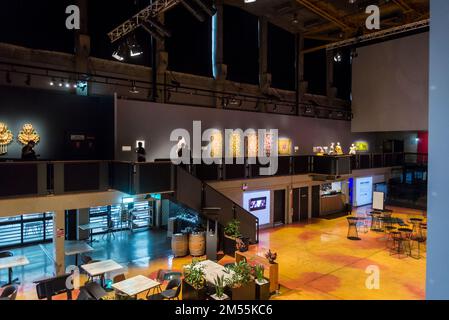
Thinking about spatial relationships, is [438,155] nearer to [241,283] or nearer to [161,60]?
[241,283]

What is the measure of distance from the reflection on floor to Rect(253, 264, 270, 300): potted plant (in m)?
0.59

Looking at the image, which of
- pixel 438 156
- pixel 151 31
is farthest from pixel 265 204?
pixel 438 156

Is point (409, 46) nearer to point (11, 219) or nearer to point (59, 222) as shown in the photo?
point (59, 222)

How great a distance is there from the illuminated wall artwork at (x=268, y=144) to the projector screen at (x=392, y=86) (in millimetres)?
8035

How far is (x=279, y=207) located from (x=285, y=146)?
3.38 m

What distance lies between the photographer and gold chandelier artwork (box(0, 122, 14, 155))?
10.1 metres

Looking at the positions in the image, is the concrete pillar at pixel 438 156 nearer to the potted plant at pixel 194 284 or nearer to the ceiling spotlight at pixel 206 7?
the potted plant at pixel 194 284

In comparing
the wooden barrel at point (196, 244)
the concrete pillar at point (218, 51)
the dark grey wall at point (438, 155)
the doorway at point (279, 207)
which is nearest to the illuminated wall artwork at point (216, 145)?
the concrete pillar at point (218, 51)

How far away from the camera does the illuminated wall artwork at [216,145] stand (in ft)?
46.1

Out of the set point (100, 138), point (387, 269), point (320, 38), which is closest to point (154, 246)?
point (100, 138)

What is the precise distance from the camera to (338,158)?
15414 mm

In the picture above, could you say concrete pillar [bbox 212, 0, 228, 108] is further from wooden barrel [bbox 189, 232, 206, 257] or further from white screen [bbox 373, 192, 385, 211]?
white screen [bbox 373, 192, 385, 211]

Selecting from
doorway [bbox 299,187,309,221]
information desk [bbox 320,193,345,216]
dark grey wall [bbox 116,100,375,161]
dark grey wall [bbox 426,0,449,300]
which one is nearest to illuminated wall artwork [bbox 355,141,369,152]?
information desk [bbox 320,193,345,216]

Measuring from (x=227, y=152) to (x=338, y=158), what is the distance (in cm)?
562
